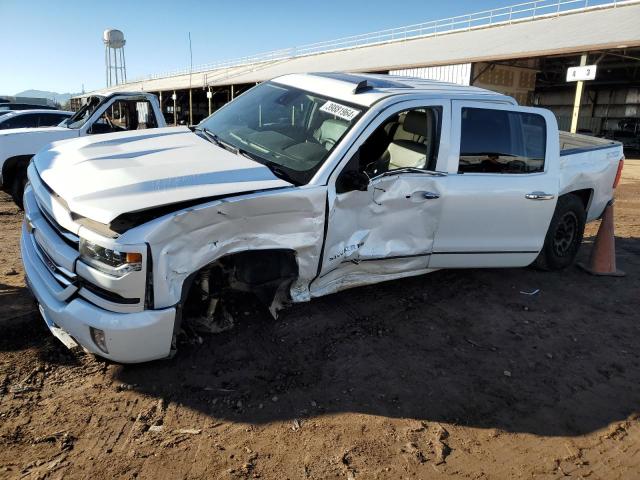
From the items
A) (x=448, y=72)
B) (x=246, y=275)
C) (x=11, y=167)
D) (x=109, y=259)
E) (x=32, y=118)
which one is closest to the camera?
(x=109, y=259)

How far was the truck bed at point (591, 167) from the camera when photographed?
16.8 feet

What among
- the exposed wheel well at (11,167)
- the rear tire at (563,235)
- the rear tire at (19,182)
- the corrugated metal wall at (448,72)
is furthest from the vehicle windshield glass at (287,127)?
the corrugated metal wall at (448,72)

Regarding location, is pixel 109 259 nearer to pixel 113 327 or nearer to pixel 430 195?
pixel 113 327

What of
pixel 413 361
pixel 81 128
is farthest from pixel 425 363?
pixel 81 128

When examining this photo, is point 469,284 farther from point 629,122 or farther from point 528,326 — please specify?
point 629,122

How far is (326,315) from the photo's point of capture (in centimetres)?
394

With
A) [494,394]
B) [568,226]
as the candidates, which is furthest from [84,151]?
[568,226]

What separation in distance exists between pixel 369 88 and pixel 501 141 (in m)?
1.31

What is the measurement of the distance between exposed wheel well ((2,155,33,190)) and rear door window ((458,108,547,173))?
591 centimetres

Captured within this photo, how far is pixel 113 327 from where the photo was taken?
2.63 meters

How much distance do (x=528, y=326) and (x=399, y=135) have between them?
78.4 inches

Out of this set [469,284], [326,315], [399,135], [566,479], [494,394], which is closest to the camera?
[566,479]

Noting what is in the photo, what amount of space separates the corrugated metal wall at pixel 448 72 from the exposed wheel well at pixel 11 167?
16111 mm

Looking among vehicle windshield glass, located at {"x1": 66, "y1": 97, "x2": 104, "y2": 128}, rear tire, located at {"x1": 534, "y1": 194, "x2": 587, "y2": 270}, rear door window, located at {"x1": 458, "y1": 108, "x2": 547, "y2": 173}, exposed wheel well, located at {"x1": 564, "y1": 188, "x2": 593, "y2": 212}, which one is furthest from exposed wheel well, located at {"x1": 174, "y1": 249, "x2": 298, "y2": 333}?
vehicle windshield glass, located at {"x1": 66, "y1": 97, "x2": 104, "y2": 128}
